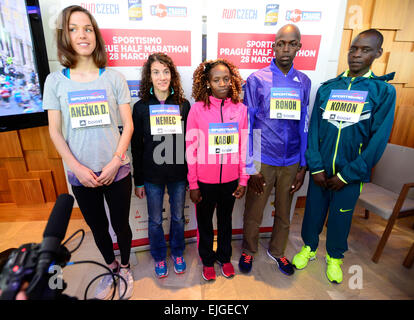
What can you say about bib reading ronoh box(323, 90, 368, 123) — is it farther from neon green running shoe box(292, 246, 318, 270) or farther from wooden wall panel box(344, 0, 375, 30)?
wooden wall panel box(344, 0, 375, 30)

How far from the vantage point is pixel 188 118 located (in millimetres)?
1602

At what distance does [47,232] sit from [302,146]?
181cm

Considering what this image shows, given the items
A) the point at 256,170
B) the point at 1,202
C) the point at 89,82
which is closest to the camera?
the point at 89,82

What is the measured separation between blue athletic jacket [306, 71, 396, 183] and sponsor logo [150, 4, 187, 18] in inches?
53.3

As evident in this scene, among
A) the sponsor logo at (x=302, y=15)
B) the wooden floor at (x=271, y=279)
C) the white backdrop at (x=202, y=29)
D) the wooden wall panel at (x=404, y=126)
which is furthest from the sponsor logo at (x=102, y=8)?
the wooden wall panel at (x=404, y=126)

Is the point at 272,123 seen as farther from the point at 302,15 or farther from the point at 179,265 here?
the point at 179,265

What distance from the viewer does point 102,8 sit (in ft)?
5.56

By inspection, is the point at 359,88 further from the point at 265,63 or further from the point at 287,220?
the point at 287,220

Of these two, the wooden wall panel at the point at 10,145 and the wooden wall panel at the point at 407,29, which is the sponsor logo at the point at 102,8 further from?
the wooden wall panel at the point at 407,29

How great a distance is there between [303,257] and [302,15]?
227cm

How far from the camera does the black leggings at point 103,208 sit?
1502 mm

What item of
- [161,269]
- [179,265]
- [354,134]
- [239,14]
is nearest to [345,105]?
[354,134]
